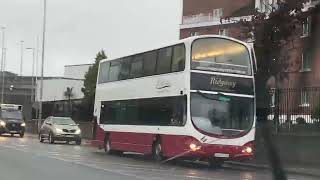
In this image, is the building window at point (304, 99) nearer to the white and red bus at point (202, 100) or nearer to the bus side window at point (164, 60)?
the white and red bus at point (202, 100)

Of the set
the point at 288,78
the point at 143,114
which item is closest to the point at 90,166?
the point at 143,114

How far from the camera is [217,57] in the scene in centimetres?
2009

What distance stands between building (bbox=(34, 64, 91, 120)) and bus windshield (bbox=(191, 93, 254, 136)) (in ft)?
101

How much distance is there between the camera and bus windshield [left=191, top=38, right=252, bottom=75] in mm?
19766

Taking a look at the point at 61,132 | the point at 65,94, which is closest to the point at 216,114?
the point at 61,132

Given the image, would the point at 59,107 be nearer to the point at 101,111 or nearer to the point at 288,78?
the point at 101,111

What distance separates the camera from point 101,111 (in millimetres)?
28062

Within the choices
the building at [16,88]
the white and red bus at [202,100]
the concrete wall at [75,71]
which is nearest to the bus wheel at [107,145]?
the white and red bus at [202,100]

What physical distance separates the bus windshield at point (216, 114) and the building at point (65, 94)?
101 ft

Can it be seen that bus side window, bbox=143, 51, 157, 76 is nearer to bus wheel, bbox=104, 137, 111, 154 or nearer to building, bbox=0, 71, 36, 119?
bus wheel, bbox=104, 137, 111, 154

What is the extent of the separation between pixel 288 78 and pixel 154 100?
20.2 m

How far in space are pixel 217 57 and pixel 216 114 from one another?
192cm

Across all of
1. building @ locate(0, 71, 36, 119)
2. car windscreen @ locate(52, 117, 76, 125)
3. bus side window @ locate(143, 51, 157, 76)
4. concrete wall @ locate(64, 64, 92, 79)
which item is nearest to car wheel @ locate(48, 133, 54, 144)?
car windscreen @ locate(52, 117, 76, 125)

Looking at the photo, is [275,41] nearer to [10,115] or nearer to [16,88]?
[10,115]
